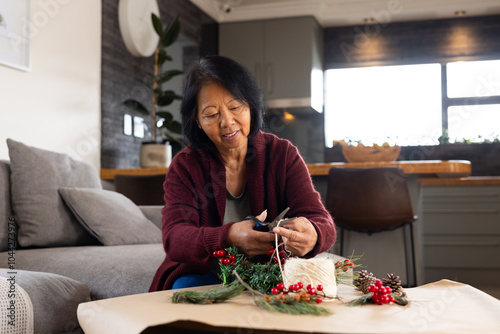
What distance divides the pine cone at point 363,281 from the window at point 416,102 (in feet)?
15.0

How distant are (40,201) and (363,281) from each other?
62.9 inches

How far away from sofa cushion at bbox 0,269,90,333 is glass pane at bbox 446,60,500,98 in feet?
16.5

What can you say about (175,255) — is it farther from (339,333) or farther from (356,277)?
(339,333)

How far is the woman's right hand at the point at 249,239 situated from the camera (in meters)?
1.15

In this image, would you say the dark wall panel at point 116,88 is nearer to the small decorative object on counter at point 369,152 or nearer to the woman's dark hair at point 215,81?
the small decorative object on counter at point 369,152

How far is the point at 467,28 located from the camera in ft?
18.8

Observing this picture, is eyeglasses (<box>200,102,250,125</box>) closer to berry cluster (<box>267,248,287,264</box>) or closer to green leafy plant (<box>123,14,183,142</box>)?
berry cluster (<box>267,248,287,264</box>)

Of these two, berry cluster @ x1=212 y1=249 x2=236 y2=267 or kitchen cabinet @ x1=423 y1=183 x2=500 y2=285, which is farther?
kitchen cabinet @ x1=423 y1=183 x2=500 y2=285

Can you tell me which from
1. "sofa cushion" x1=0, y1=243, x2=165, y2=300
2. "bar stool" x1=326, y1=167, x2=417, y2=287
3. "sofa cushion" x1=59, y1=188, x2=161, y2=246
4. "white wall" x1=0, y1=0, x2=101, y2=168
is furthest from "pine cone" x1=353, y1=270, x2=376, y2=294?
"white wall" x1=0, y1=0, x2=101, y2=168

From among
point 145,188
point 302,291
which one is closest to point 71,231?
point 145,188

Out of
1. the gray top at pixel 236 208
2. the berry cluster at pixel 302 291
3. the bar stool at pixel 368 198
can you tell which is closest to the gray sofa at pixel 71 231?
the gray top at pixel 236 208

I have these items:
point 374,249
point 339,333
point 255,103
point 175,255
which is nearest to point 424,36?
point 374,249

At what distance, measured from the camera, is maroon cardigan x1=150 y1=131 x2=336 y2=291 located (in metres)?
1.39

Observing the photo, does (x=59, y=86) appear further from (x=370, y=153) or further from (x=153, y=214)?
(x=370, y=153)
